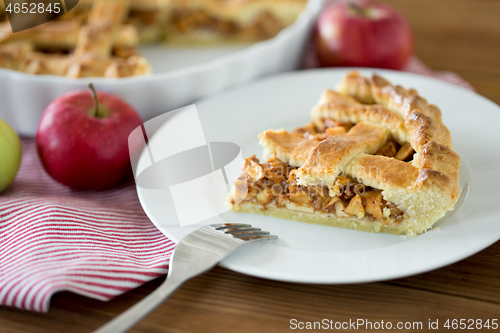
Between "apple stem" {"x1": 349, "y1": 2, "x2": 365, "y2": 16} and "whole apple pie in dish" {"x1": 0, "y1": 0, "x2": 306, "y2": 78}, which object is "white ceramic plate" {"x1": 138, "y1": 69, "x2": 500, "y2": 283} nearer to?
"apple stem" {"x1": 349, "y1": 2, "x2": 365, "y2": 16}

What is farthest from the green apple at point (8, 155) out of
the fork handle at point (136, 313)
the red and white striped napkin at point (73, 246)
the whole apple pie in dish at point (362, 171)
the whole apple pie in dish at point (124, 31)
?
the fork handle at point (136, 313)

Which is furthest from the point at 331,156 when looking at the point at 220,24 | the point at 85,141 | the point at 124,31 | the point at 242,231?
the point at 220,24

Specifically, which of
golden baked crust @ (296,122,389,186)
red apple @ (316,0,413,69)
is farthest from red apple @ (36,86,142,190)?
red apple @ (316,0,413,69)

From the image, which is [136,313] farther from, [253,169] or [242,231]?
[253,169]

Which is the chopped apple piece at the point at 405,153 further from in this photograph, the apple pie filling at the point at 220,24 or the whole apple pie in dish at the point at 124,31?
the apple pie filling at the point at 220,24

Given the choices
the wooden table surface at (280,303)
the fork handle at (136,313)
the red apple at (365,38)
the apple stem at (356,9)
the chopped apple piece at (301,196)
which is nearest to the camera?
the fork handle at (136,313)

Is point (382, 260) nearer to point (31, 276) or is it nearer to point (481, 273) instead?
point (481, 273)
